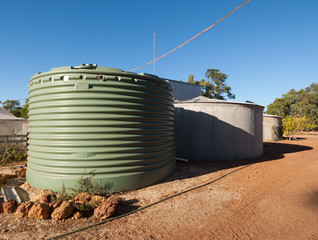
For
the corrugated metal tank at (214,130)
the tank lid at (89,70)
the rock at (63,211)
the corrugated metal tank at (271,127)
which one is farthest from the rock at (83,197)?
the corrugated metal tank at (271,127)

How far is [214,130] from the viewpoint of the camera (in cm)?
853

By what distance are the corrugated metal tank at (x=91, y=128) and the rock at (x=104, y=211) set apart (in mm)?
885

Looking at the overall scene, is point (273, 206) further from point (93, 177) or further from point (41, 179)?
point (41, 179)

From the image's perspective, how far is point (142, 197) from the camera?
3.97 meters

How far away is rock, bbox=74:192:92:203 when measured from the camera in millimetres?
3432

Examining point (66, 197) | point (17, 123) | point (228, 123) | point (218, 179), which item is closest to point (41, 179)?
point (66, 197)

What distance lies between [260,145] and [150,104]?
7.80 m

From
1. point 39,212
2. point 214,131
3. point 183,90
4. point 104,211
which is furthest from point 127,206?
point 183,90

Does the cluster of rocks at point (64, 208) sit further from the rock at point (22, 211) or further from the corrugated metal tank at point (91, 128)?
the corrugated metal tank at point (91, 128)

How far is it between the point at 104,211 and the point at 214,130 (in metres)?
6.62

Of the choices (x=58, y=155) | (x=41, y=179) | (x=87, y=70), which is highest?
(x=87, y=70)

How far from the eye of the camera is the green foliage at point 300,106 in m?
38.6

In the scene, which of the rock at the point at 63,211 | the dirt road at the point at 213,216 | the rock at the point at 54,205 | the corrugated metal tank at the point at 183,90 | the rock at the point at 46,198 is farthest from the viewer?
the corrugated metal tank at the point at 183,90

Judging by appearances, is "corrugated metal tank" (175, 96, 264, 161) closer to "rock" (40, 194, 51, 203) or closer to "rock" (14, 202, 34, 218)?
"rock" (40, 194, 51, 203)
